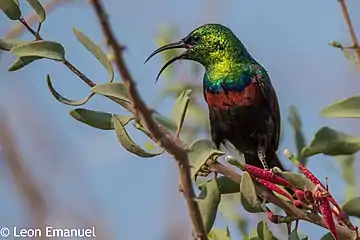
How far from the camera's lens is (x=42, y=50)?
1121 millimetres

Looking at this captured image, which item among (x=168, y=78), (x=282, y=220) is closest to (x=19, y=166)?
(x=168, y=78)

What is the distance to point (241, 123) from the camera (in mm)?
1931

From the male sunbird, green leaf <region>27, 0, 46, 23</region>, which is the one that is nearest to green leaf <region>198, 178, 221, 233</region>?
green leaf <region>27, 0, 46, 23</region>

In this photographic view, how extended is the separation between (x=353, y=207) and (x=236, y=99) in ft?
2.66

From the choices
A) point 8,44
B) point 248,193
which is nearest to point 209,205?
point 248,193

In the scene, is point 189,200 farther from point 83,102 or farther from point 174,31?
point 174,31

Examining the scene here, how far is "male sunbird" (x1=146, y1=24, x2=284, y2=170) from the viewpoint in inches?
74.7

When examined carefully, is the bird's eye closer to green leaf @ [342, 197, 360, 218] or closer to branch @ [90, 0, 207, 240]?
green leaf @ [342, 197, 360, 218]

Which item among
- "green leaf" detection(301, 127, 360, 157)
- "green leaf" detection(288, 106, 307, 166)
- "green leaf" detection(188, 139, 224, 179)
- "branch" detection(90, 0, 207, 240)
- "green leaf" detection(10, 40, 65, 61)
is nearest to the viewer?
"branch" detection(90, 0, 207, 240)

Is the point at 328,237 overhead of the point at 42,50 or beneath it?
beneath

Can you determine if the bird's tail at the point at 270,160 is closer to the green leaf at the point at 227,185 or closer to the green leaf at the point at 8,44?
the green leaf at the point at 227,185

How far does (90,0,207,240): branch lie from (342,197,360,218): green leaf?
38cm

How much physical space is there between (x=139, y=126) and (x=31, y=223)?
0.76m

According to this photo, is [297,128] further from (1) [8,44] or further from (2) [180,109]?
(1) [8,44]
